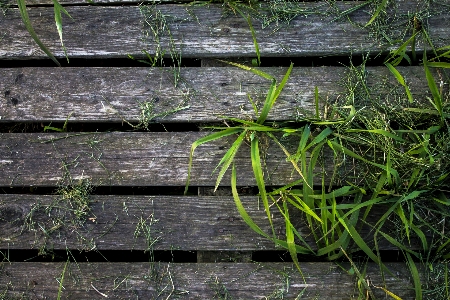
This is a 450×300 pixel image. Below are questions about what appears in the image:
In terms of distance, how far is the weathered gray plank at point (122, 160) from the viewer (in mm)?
1703

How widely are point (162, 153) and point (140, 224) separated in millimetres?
277

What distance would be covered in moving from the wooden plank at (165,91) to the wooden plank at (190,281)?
0.55 meters

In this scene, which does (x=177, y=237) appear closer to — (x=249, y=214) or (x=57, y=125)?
(x=249, y=214)

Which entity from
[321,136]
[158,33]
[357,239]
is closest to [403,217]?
[357,239]

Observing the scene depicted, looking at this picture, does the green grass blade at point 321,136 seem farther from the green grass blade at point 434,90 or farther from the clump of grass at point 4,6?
the clump of grass at point 4,6

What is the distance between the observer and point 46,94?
5.75ft

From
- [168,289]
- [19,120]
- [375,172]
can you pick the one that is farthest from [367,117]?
[19,120]

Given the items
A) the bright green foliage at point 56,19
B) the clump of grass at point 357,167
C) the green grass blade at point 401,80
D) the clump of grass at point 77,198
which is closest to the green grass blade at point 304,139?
the clump of grass at point 357,167

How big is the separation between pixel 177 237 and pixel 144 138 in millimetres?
391

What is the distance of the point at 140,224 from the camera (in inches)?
67.0

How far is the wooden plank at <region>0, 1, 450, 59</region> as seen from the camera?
68.1 inches

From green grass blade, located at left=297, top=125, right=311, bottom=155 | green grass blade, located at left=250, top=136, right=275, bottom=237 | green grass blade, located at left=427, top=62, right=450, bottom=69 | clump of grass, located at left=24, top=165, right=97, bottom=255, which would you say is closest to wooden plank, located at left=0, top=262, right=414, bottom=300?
clump of grass, located at left=24, top=165, right=97, bottom=255

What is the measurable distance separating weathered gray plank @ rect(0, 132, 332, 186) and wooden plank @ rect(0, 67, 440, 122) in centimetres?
Result: 8

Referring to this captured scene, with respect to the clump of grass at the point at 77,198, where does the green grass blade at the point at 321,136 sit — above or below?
above
